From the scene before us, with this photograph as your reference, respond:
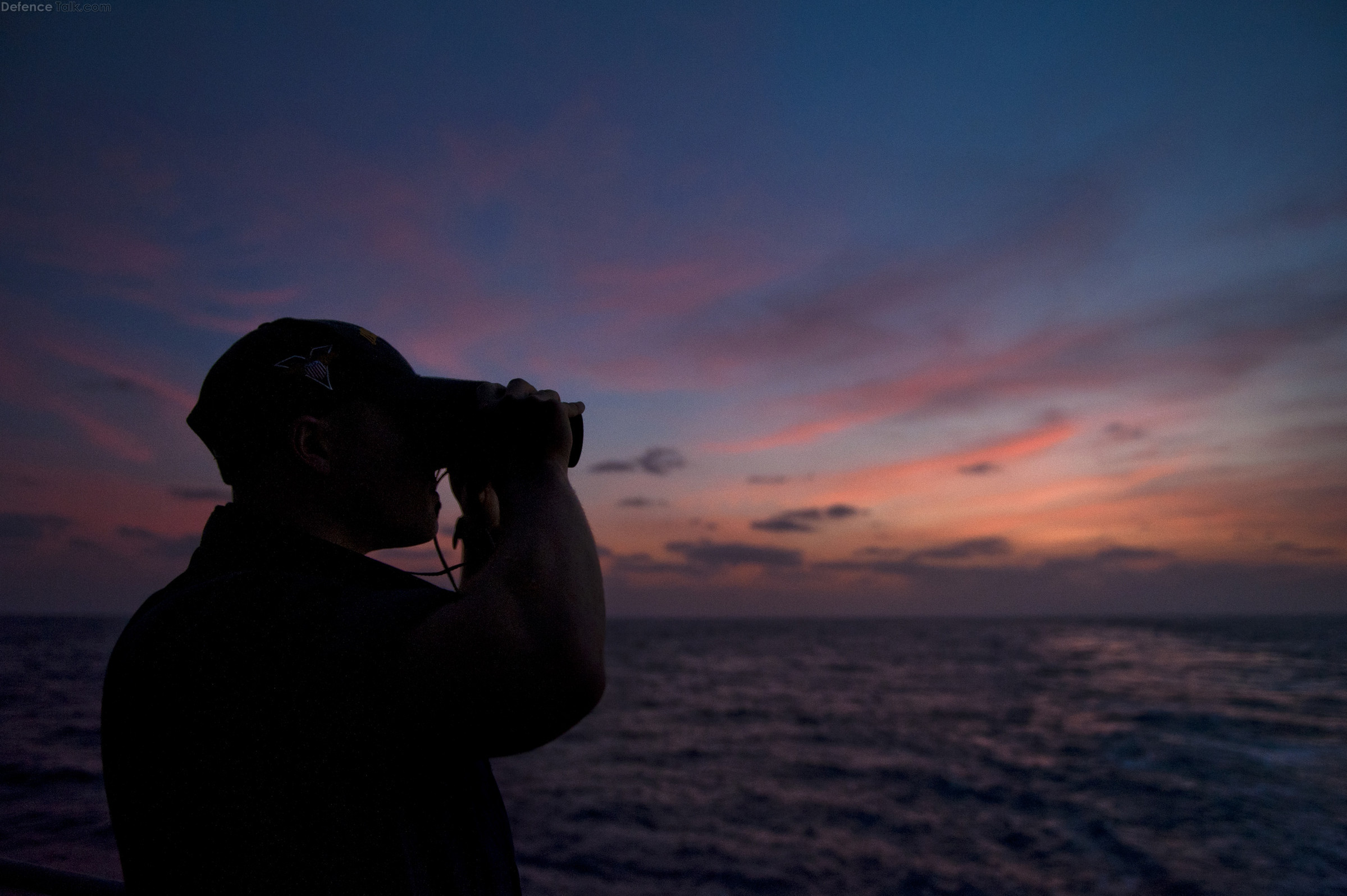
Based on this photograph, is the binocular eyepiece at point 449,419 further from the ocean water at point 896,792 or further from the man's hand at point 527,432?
the ocean water at point 896,792

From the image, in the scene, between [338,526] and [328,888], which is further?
[338,526]

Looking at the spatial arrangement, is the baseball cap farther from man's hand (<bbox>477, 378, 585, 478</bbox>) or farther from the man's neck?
man's hand (<bbox>477, 378, 585, 478</bbox>)

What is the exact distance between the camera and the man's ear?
1.24 metres

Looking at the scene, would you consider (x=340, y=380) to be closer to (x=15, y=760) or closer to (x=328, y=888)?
(x=328, y=888)

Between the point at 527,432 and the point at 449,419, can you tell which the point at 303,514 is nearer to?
the point at 449,419

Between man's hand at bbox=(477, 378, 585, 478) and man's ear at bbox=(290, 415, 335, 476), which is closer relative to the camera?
man's hand at bbox=(477, 378, 585, 478)

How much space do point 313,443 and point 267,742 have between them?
0.53 meters

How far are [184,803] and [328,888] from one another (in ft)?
0.72

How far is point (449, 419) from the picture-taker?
129 cm

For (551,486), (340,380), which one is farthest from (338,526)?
(551,486)

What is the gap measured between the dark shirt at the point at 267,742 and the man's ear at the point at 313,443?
307 mm

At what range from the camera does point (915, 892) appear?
795 cm

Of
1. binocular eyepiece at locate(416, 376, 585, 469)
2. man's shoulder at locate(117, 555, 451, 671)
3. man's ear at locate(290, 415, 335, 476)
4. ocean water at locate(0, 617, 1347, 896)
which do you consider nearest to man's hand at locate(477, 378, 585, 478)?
binocular eyepiece at locate(416, 376, 585, 469)

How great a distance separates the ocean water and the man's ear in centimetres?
666
